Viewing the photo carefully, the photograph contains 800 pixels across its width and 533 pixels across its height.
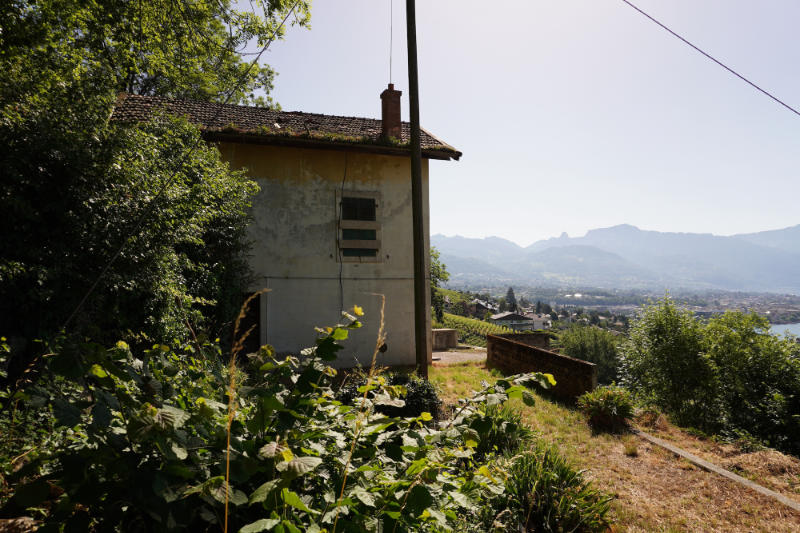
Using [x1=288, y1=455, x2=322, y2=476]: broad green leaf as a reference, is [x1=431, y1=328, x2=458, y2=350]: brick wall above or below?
below

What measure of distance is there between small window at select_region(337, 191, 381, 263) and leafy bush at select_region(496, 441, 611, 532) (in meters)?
8.04

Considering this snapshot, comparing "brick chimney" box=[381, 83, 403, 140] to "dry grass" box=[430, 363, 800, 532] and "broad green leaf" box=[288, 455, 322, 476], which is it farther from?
"broad green leaf" box=[288, 455, 322, 476]

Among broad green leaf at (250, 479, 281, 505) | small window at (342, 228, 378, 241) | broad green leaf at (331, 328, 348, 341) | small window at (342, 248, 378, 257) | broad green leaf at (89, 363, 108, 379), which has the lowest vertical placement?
broad green leaf at (250, 479, 281, 505)

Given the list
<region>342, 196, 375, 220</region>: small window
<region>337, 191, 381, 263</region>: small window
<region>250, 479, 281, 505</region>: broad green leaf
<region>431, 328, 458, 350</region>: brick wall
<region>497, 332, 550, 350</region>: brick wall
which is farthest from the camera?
<region>431, 328, 458, 350</region>: brick wall

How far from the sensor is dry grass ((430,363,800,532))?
172 inches

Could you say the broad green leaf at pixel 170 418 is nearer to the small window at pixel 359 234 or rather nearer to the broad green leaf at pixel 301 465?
the broad green leaf at pixel 301 465

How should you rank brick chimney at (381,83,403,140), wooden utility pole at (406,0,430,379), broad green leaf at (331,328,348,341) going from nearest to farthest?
broad green leaf at (331,328,348,341)
wooden utility pole at (406,0,430,379)
brick chimney at (381,83,403,140)

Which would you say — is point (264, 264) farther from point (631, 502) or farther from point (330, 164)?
point (631, 502)

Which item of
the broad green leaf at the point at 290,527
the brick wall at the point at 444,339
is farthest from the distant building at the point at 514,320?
the broad green leaf at the point at 290,527

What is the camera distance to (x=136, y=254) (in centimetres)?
525

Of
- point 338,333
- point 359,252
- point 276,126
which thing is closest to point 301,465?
point 338,333

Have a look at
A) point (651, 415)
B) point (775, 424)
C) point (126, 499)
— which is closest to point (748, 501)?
point (651, 415)

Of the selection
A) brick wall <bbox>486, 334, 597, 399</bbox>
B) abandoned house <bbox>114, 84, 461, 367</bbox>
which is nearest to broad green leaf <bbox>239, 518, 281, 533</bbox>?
brick wall <bbox>486, 334, 597, 399</bbox>

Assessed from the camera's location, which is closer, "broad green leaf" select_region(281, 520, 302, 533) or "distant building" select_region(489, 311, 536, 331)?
"broad green leaf" select_region(281, 520, 302, 533)
